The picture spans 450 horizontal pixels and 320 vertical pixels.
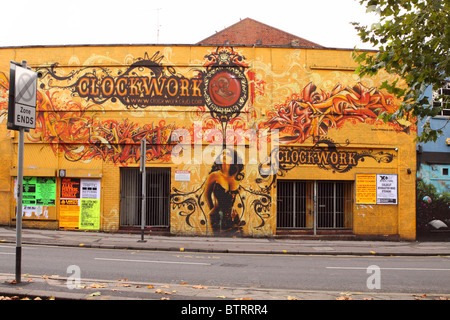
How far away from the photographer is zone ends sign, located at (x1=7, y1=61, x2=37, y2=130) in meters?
7.13

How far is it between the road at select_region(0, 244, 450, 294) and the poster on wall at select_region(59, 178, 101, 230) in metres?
3.84

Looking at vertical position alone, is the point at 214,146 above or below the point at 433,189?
above

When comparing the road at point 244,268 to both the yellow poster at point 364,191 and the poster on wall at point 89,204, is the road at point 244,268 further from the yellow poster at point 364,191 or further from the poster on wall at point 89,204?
the yellow poster at point 364,191

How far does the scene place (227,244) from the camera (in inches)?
581

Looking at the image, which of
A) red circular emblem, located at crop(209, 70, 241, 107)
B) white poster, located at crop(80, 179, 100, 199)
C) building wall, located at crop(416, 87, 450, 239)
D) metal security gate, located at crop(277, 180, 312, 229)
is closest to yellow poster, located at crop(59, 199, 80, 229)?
white poster, located at crop(80, 179, 100, 199)

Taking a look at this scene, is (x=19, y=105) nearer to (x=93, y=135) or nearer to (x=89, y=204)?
(x=93, y=135)

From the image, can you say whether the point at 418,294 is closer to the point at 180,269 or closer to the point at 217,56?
→ the point at 180,269

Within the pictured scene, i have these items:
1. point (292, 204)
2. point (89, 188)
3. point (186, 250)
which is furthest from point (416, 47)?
point (89, 188)

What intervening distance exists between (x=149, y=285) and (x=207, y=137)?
9.93 meters

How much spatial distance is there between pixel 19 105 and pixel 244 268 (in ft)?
21.2

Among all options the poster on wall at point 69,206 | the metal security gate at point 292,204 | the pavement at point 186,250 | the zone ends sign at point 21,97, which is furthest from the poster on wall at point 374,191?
the zone ends sign at point 21,97

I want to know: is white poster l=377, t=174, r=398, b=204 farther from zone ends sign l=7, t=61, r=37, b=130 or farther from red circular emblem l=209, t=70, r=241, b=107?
zone ends sign l=7, t=61, r=37, b=130

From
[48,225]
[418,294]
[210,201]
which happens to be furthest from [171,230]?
[418,294]

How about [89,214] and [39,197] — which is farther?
[39,197]
